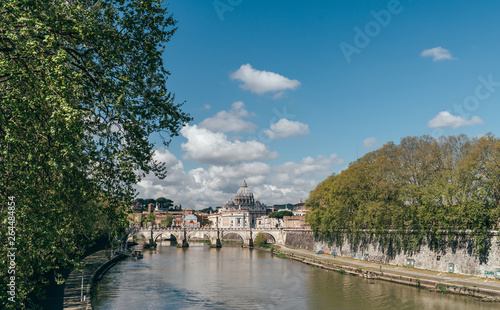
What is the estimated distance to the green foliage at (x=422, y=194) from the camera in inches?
1503

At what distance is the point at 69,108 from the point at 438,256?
42662mm

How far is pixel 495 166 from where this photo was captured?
3784 centimetres

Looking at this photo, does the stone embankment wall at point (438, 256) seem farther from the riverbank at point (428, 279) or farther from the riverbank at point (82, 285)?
the riverbank at point (82, 285)

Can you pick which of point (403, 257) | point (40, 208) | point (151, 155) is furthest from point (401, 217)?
point (40, 208)

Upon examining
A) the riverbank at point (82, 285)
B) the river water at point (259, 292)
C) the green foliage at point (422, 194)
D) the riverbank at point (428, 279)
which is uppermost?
the green foliage at point (422, 194)

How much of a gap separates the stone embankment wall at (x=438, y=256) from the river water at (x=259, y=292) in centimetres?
661

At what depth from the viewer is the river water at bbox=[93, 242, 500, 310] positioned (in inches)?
1232

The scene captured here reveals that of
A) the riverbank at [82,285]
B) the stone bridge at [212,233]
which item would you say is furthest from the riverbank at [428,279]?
the stone bridge at [212,233]

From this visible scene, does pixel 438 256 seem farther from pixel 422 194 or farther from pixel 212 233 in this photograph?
pixel 212 233

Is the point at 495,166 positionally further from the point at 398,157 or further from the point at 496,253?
the point at 398,157

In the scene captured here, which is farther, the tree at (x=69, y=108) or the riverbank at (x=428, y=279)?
the riverbank at (x=428, y=279)

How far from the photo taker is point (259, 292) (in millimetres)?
37094

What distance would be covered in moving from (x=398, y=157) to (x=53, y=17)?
46451 millimetres

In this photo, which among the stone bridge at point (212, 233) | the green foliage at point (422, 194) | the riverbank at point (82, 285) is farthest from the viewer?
the stone bridge at point (212, 233)
